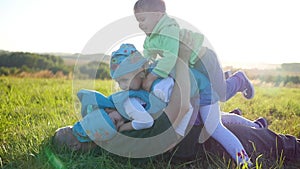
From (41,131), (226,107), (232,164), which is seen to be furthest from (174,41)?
(226,107)

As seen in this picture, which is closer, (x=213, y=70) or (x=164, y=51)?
(x=164, y=51)

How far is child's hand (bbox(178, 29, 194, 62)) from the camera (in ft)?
7.91

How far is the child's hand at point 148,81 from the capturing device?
2330mm

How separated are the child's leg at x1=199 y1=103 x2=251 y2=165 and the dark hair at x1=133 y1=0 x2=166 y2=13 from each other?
0.69 meters

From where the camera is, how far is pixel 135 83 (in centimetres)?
236

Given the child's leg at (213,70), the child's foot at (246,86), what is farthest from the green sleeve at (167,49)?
the child's foot at (246,86)

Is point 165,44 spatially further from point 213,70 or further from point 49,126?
point 49,126

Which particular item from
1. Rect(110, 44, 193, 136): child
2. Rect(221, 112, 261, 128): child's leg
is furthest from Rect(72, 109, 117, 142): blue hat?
Rect(221, 112, 261, 128): child's leg

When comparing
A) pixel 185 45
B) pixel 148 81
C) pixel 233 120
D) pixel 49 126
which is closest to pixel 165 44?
pixel 185 45

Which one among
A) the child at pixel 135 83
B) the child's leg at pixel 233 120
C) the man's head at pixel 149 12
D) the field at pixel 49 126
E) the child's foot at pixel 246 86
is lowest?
the field at pixel 49 126

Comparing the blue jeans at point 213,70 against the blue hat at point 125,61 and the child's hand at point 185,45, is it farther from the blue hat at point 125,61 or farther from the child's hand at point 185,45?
the blue hat at point 125,61

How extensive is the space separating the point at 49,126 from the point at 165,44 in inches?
49.3

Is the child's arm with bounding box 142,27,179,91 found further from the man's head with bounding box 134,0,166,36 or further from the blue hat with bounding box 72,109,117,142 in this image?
the blue hat with bounding box 72,109,117,142

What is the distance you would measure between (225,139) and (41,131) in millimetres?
1364
